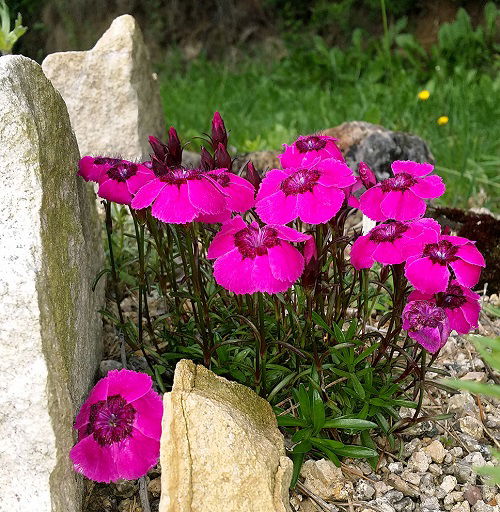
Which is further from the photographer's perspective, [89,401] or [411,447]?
[411,447]

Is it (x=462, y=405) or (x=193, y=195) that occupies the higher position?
(x=193, y=195)

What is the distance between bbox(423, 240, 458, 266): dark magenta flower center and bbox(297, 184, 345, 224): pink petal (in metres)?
0.26

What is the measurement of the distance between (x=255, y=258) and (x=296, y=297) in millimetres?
646

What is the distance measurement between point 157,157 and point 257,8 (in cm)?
759

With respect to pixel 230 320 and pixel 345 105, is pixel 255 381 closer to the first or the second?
pixel 230 320

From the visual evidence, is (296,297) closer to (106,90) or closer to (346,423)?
(346,423)

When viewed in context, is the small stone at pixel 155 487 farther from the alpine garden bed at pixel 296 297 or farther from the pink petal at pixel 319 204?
the pink petal at pixel 319 204

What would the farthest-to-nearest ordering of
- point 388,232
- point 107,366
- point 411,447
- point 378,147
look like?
point 378,147
point 107,366
point 411,447
point 388,232

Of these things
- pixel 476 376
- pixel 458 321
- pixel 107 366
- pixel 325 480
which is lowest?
pixel 476 376

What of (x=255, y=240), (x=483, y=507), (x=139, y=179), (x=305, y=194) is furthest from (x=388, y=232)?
(x=483, y=507)

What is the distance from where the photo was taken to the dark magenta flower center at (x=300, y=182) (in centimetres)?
Answer: 180

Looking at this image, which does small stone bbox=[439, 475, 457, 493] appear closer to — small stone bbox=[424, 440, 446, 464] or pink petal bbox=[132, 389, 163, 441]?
small stone bbox=[424, 440, 446, 464]

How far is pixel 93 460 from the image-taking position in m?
1.74

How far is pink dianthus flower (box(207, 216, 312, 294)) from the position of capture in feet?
5.47
